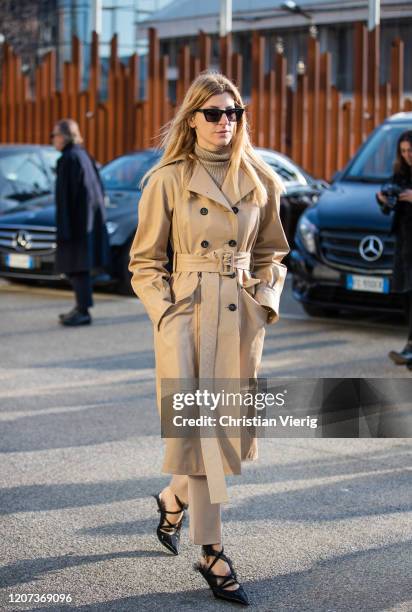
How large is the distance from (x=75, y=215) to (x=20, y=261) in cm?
232

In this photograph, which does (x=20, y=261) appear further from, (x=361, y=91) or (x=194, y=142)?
(x=194, y=142)

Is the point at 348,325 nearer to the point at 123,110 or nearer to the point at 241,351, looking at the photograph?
the point at 241,351

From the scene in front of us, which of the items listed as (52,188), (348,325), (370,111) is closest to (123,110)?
(370,111)

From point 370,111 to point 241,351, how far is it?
15.6m

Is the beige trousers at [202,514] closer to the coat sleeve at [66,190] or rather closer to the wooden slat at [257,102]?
the coat sleeve at [66,190]

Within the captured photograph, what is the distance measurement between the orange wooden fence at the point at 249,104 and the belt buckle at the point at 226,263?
559 inches

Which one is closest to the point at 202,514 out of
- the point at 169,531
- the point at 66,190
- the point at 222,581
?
the point at 222,581

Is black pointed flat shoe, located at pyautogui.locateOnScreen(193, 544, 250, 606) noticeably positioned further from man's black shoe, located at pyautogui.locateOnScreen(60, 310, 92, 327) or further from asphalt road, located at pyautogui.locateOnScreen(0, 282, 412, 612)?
man's black shoe, located at pyautogui.locateOnScreen(60, 310, 92, 327)

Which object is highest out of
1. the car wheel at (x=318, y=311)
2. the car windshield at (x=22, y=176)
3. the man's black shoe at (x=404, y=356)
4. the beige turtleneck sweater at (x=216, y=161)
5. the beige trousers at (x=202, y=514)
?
the beige turtleneck sweater at (x=216, y=161)

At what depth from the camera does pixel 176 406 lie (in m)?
4.44

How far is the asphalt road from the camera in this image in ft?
14.9

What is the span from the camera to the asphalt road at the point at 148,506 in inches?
179

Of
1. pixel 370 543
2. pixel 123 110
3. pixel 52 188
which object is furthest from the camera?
pixel 123 110

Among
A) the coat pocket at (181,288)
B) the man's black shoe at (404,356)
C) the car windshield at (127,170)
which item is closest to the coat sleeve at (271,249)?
the coat pocket at (181,288)
